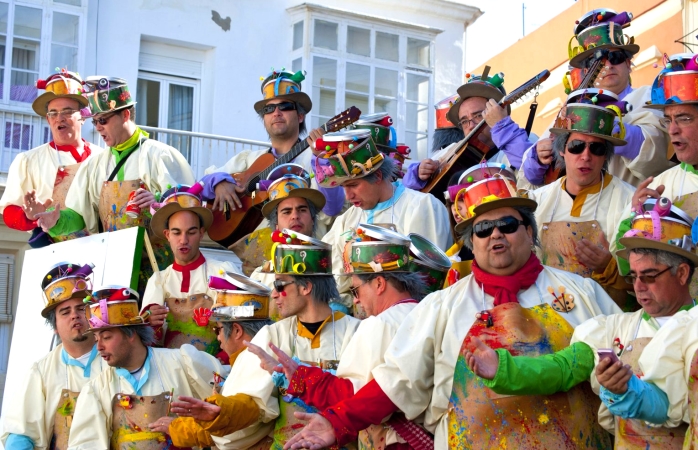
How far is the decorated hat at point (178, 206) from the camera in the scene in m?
8.42

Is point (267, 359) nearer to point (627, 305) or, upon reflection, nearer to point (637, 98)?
point (627, 305)

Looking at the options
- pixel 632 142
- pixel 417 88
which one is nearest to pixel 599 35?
pixel 632 142

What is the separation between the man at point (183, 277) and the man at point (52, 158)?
1.48 m

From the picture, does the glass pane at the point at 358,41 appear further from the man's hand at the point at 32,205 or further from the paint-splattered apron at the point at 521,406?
the paint-splattered apron at the point at 521,406

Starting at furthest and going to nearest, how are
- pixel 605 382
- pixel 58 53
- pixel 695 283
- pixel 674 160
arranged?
1. pixel 58 53
2. pixel 674 160
3. pixel 695 283
4. pixel 605 382

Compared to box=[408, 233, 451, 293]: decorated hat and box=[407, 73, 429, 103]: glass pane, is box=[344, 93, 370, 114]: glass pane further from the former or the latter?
box=[408, 233, 451, 293]: decorated hat

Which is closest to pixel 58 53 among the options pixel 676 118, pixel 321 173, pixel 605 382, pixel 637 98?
pixel 321 173

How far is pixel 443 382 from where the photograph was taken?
5.31m

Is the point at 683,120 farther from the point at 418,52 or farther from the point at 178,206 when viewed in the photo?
the point at 418,52

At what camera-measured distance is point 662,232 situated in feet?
16.9

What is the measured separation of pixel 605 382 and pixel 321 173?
334 cm

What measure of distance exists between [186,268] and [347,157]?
168 cm

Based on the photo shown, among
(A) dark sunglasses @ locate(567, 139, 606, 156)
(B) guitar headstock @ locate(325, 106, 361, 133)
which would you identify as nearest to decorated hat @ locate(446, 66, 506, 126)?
(B) guitar headstock @ locate(325, 106, 361, 133)

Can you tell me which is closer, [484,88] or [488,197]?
[488,197]
